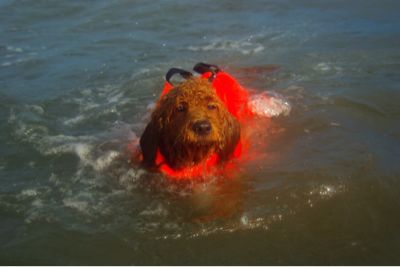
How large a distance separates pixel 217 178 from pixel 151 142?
781 mm

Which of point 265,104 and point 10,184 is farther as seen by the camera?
point 265,104

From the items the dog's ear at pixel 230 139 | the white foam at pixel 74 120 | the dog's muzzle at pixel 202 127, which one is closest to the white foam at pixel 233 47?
the white foam at pixel 74 120

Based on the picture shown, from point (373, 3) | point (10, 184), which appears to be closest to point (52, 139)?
point (10, 184)

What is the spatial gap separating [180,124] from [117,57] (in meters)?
6.10

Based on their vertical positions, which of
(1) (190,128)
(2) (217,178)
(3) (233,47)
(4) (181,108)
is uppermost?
(4) (181,108)

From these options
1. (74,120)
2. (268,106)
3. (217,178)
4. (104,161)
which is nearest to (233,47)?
(268,106)

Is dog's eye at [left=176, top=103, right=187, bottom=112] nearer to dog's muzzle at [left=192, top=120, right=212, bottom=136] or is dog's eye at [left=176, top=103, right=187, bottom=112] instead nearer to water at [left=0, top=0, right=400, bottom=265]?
dog's muzzle at [left=192, top=120, right=212, bottom=136]

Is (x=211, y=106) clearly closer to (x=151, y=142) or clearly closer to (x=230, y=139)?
(x=230, y=139)

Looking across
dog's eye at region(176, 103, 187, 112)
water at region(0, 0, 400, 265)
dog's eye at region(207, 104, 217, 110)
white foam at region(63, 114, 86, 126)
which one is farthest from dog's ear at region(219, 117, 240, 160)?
white foam at region(63, 114, 86, 126)

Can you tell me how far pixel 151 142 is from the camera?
16.9 feet

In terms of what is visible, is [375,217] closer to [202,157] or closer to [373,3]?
[202,157]

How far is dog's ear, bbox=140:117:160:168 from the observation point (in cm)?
511

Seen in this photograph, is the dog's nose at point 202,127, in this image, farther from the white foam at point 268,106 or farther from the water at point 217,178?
the white foam at point 268,106

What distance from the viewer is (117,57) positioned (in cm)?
1057
